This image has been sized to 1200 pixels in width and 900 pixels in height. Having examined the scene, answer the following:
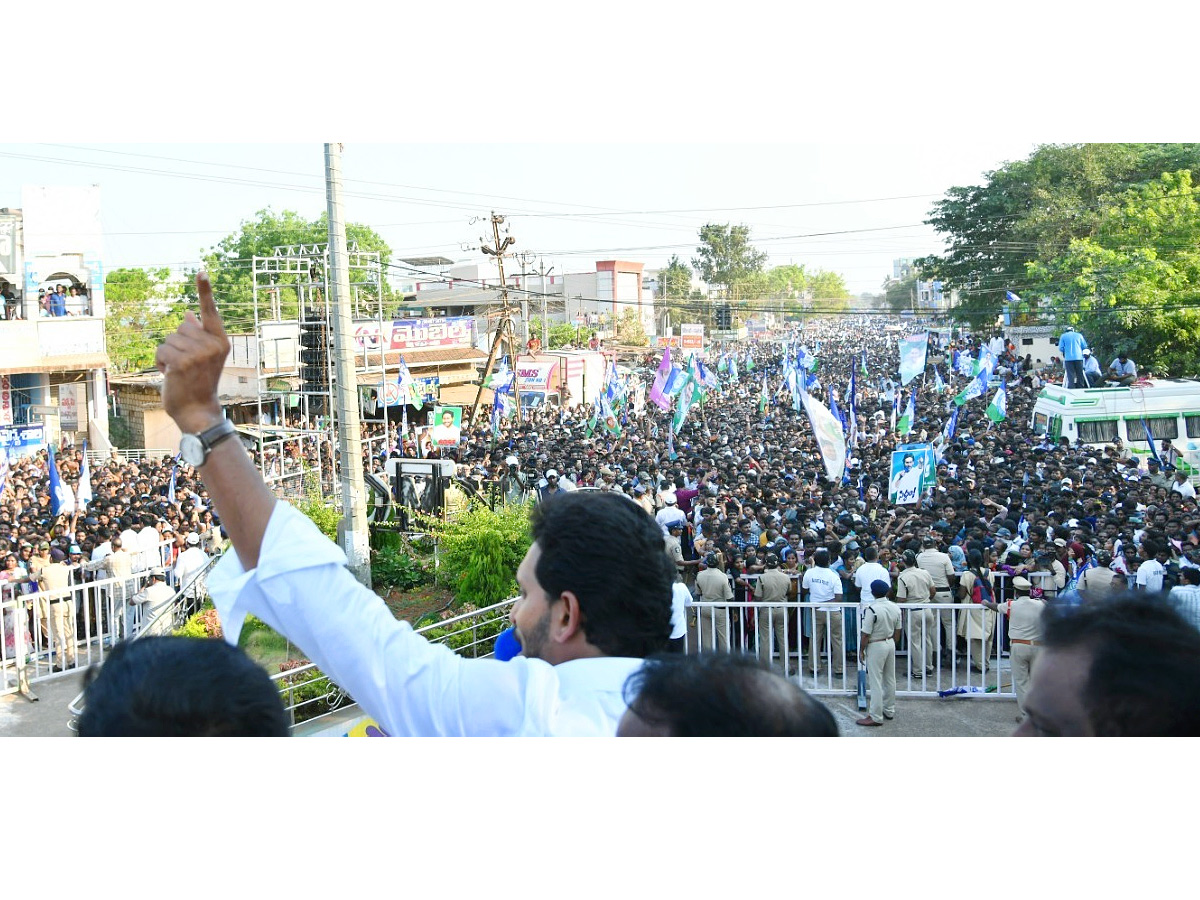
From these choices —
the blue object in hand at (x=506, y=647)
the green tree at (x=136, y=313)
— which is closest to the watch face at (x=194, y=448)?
the blue object in hand at (x=506, y=647)

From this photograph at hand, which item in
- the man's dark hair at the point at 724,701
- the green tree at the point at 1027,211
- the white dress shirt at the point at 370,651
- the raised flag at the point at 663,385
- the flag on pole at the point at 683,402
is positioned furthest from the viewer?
the green tree at the point at 1027,211

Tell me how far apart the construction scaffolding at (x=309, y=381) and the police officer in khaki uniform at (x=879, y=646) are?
5242 mm

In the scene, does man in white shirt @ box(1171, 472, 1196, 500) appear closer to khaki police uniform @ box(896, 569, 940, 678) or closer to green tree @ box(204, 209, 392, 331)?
khaki police uniform @ box(896, 569, 940, 678)

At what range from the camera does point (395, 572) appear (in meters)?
10.2

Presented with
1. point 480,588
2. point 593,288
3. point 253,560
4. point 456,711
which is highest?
point 593,288

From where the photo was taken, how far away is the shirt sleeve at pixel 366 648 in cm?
147

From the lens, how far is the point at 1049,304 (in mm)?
25688

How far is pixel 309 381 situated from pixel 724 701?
13.5m

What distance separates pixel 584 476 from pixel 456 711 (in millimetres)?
13241

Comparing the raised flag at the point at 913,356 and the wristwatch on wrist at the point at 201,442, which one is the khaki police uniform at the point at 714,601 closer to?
the wristwatch on wrist at the point at 201,442

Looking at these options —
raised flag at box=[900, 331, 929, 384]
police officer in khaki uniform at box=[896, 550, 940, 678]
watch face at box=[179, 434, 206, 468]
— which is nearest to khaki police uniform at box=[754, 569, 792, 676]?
police officer in khaki uniform at box=[896, 550, 940, 678]

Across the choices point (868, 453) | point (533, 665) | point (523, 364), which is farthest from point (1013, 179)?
point (533, 665)

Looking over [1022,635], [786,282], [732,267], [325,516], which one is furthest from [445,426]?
[786,282]

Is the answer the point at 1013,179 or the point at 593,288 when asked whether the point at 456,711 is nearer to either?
the point at 1013,179
